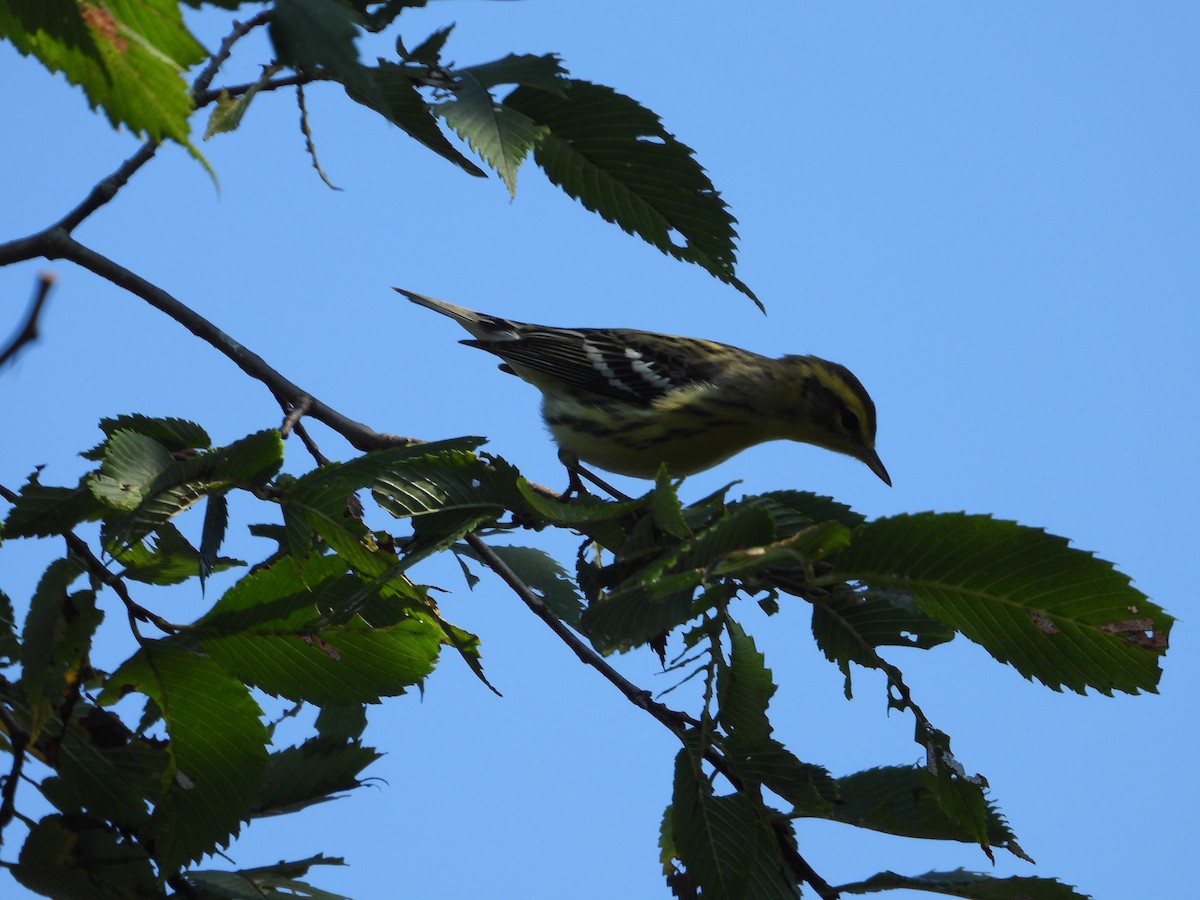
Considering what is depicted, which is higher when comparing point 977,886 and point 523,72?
point 523,72

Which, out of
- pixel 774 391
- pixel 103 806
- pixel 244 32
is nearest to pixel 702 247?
pixel 244 32

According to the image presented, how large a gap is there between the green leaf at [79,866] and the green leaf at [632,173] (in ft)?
5.73

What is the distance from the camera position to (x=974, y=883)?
98.1 inches

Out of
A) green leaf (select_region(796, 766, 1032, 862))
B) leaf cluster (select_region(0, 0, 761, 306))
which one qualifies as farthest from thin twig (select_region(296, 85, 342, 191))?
green leaf (select_region(796, 766, 1032, 862))

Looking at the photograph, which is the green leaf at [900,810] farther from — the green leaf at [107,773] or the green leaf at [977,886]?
the green leaf at [107,773]

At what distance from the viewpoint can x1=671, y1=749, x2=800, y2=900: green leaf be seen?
7.79 feet

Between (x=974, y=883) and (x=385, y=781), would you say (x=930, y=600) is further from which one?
(x=385, y=781)

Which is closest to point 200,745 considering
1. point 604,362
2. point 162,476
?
point 162,476

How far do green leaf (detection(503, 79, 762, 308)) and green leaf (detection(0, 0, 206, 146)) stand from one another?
4.15 ft

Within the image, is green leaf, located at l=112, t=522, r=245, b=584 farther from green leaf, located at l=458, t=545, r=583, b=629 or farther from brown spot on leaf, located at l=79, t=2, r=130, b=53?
brown spot on leaf, located at l=79, t=2, r=130, b=53

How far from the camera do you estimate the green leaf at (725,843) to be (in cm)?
238

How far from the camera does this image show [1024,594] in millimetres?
2068

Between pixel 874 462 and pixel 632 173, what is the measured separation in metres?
3.73

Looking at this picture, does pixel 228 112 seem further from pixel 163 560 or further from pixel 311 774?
pixel 311 774
